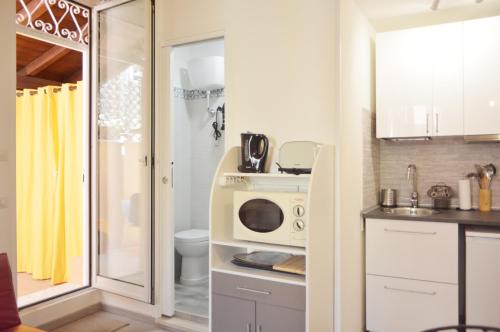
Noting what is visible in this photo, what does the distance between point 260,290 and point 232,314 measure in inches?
9.8

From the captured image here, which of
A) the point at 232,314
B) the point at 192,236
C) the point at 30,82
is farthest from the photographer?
the point at 30,82

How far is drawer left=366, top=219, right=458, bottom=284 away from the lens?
2311mm

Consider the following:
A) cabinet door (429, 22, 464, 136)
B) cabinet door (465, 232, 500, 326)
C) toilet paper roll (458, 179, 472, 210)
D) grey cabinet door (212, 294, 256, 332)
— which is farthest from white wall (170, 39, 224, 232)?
cabinet door (465, 232, 500, 326)

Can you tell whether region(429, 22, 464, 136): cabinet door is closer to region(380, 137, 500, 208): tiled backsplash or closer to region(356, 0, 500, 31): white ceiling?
region(356, 0, 500, 31): white ceiling

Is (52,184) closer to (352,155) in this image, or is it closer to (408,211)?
(352,155)

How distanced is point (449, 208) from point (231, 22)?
207 centimetres

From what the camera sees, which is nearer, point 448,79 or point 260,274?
point 260,274

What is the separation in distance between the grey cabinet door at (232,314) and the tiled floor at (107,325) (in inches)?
33.4

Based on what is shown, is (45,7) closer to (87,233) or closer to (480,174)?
(87,233)

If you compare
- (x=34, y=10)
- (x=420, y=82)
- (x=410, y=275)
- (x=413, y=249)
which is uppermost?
(x=34, y=10)

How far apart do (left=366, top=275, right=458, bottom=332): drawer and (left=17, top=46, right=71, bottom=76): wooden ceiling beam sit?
352 centimetres

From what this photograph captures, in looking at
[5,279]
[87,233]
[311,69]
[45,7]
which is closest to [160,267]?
[87,233]

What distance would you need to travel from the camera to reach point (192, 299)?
3.37 metres

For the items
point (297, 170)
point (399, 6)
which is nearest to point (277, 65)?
point (297, 170)
